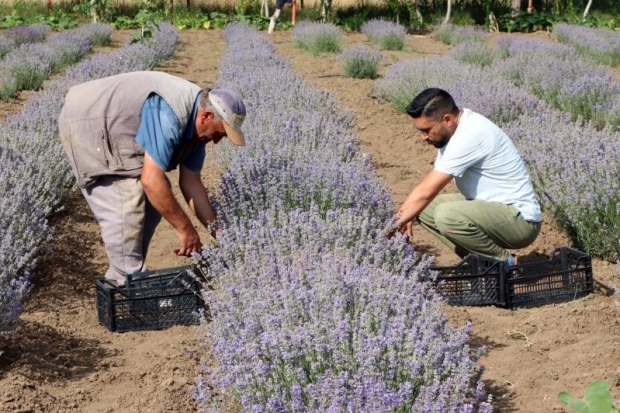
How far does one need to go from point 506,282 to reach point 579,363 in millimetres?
925

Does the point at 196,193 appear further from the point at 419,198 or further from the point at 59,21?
the point at 59,21

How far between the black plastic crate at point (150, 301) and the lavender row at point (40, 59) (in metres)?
7.04

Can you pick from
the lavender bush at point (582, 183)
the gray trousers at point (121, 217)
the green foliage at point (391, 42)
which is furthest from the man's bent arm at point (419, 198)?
the green foliage at point (391, 42)

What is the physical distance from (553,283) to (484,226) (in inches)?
17.9

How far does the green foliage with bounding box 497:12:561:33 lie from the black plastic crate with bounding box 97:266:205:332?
18.3 meters

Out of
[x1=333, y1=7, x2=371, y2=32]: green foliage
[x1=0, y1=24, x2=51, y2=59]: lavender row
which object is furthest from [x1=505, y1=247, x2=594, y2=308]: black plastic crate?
[x1=333, y1=7, x2=371, y2=32]: green foliage

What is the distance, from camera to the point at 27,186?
5.80 metres

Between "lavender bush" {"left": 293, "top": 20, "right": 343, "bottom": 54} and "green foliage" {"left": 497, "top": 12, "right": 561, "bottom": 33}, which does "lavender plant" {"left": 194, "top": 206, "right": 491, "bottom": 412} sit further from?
"green foliage" {"left": 497, "top": 12, "right": 561, "bottom": 33}

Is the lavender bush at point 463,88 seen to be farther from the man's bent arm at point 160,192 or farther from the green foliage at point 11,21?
the green foliage at point 11,21

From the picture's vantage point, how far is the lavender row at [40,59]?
11664 mm

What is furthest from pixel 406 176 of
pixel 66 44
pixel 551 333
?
pixel 66 44

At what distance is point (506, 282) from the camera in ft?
15.8

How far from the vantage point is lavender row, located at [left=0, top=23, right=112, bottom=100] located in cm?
1166

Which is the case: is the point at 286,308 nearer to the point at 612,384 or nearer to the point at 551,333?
the point at 612,384
